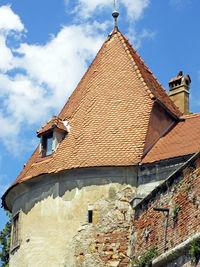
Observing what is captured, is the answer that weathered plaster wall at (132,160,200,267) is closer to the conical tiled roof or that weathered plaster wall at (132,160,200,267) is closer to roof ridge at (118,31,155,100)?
the conical tiled roof

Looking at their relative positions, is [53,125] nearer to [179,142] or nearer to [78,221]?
[78,221]

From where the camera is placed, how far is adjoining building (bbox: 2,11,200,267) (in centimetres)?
1352

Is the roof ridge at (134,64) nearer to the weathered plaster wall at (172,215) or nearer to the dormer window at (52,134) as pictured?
the dormer window at (52,134)

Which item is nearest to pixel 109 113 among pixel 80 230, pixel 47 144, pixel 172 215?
pixel 47 144

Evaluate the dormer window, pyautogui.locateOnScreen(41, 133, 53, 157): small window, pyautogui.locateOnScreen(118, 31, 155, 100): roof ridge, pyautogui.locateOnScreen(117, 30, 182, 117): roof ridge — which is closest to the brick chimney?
pyautogui.locateOnScreen(117, 30, 182, 117): roof ridge

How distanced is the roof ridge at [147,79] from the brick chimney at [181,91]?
1013mm

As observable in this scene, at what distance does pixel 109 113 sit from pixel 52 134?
1618 millimetres

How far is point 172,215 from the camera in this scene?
11.1 m

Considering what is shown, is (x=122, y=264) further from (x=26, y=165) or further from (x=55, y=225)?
(x=26, y=165)

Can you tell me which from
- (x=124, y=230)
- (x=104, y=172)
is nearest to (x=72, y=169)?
(x=104, y=172)

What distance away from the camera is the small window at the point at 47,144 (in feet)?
50.8

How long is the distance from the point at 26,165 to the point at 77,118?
2.11 metres

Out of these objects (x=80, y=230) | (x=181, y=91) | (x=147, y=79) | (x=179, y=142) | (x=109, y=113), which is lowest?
(x=80, y=230)

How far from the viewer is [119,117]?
15.3m
